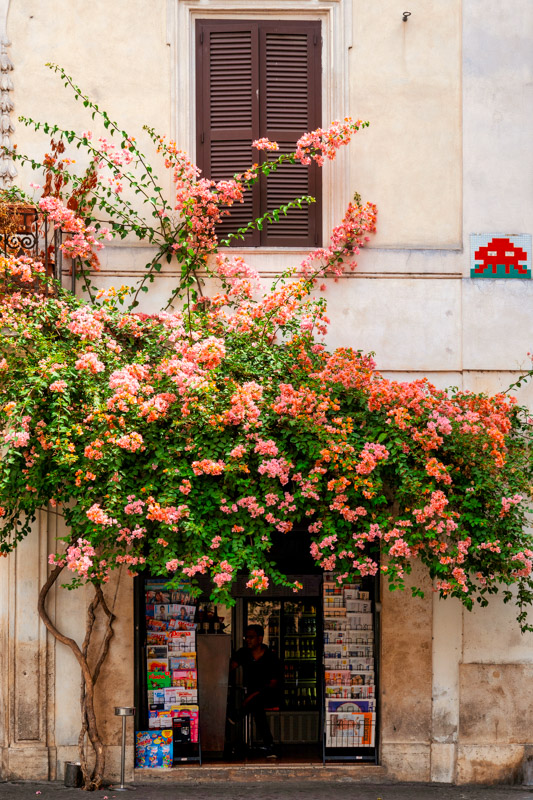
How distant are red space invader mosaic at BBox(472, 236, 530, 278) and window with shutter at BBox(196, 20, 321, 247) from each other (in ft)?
5.76

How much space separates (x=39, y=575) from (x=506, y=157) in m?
6.53

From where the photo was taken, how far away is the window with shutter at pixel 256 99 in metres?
11.1

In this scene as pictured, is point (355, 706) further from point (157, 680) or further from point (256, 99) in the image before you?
point (256, 99)

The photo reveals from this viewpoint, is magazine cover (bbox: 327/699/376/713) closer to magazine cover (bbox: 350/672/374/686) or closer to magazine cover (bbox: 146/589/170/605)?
magazine cover (bbox: 350/672/374/686)

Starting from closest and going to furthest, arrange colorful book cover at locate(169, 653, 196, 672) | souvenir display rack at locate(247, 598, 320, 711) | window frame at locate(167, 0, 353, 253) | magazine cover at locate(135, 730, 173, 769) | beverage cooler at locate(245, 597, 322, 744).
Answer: magazine cover at locate(135, 730, 173, 769) < colorful book cover at locate(169, 653, 196, 672) < window frame at locate(167, 0, 353, 253) < beverage cooler at locate(245, 597, 322, 744) < souvenir display rack at locate(247, 598, 320, 711)

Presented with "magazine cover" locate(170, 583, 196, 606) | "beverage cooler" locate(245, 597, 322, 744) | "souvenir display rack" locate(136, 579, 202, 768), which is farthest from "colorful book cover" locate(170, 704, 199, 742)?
"beverage cooler" locate(245, 597, 322, 744)

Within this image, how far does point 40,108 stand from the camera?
10750 millimetres

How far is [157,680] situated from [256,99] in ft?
20.6

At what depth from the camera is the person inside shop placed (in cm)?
1145

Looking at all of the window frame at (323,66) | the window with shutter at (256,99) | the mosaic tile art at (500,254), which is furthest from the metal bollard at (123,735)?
the mosaic tile art at (500,254)

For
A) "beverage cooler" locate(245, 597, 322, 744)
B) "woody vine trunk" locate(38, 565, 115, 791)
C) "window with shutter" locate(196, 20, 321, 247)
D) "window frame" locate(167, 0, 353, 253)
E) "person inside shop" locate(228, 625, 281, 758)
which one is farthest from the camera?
"beverage cooler" locate(245, 597, 322, 744)

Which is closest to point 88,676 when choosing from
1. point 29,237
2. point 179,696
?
point 179,696

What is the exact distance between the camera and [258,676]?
38.1 feet

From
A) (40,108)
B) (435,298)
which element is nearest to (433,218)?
(435,298)
